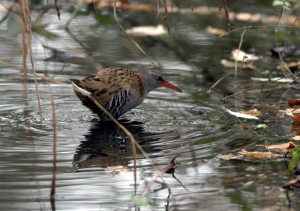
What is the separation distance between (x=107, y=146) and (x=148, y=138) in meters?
0.42

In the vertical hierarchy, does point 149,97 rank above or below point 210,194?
below

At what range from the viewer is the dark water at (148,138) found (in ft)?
14.1

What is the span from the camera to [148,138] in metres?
5.87

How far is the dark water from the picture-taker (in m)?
4.30

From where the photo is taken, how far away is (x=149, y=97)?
7.85m

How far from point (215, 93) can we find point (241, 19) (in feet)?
15.1

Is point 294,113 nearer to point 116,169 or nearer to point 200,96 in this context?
point 200,96

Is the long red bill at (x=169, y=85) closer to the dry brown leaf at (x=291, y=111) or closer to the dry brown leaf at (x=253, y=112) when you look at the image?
the dry brown leaf at (x=253, y=112)

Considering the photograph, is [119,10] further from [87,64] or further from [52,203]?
Result: [52,203]

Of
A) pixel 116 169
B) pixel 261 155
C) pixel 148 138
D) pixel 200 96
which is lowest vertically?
pixel 200 96

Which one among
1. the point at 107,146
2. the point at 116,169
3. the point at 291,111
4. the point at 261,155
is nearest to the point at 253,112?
the point at 291,111

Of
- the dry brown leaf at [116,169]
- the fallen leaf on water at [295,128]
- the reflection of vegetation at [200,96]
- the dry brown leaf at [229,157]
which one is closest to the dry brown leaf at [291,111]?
the fallen leaf on water at [295,128]

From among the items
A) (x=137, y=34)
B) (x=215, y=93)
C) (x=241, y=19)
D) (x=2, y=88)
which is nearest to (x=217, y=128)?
(x=215, y=93)

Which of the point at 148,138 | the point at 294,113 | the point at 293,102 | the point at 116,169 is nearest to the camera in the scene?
the point at 116,169
